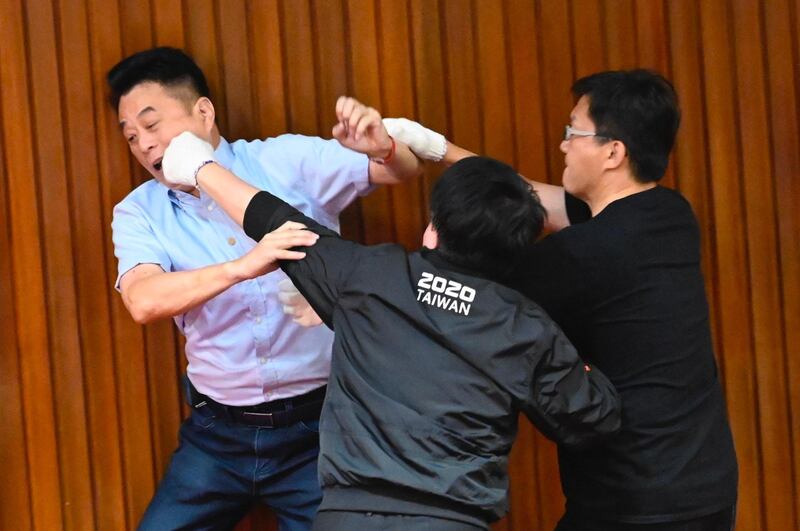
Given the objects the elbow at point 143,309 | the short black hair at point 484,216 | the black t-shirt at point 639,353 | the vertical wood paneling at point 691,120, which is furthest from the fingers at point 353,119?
the vertical wood paneling at point 691,120

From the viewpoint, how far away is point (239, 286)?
8.32 feet

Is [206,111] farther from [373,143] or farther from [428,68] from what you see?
[428,68]

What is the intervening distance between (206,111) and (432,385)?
41.3 inches

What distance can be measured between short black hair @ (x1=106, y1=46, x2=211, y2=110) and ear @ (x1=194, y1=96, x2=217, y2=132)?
0.02 meters

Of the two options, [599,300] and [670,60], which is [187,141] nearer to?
[599,300]

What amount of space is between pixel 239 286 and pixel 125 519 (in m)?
0.73

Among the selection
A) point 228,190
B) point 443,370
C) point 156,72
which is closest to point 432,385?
point 443,370

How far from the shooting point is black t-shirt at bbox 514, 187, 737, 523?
225cm

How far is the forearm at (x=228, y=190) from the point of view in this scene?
7.23 ft

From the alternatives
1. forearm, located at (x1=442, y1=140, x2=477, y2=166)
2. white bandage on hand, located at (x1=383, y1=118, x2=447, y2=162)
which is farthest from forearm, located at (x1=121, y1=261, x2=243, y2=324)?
forearm, located at (x1=442, y1=140, x2=477, y2=166)

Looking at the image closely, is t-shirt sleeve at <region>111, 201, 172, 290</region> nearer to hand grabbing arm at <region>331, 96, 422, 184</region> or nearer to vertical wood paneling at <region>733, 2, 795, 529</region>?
hand grabbing arm at <region>331, 96, 422, 184</region>

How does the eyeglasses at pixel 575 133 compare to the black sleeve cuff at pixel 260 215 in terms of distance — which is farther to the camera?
the eyeglasses at pixel 575 133

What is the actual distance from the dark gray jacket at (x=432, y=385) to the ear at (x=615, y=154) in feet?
1.68

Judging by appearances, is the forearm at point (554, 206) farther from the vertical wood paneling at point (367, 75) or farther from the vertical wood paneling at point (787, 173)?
the vertical wood paneling at point (787, 173)
